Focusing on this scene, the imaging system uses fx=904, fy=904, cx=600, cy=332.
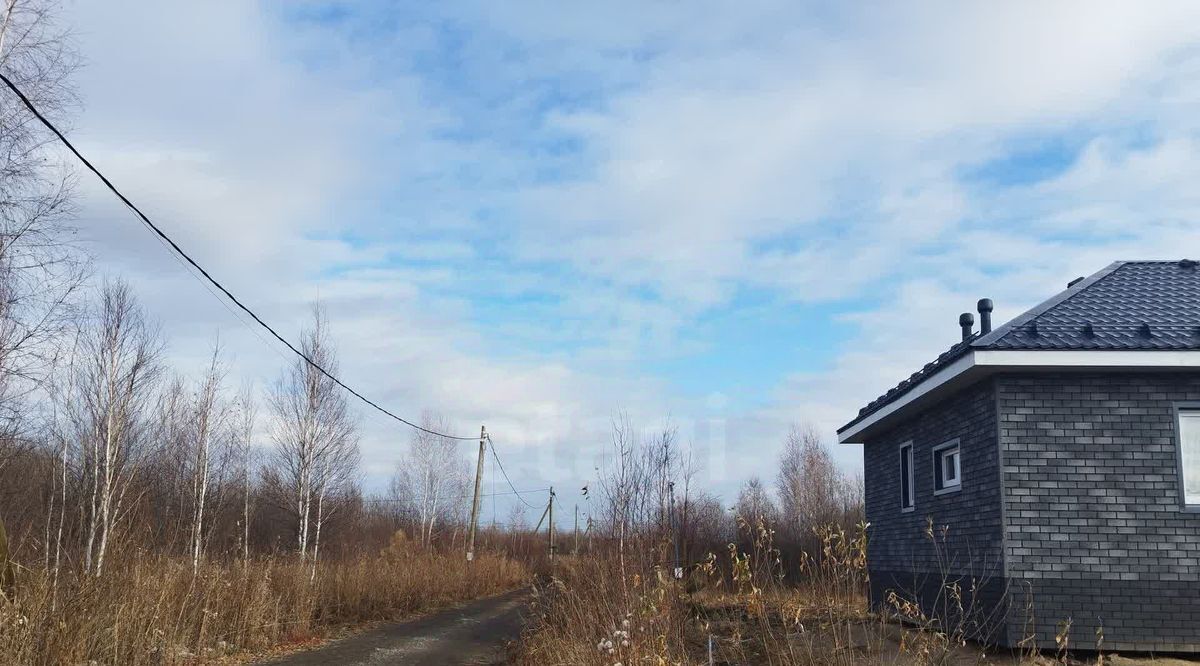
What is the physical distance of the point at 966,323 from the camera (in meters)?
14.0

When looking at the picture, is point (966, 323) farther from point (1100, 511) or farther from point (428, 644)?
point (428, 644)

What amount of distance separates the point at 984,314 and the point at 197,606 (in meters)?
11.2

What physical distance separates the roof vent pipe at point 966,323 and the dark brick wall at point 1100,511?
386 cm

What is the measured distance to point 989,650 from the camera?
33.4 feet

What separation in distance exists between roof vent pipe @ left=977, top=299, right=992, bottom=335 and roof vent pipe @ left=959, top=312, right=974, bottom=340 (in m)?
0.85

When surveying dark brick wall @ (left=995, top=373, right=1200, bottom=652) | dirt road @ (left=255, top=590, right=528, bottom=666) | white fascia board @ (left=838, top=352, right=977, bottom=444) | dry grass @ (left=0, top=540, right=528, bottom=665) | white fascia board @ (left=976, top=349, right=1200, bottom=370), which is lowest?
dirt road @ (left=255, top=590, right=528, bottom=666)

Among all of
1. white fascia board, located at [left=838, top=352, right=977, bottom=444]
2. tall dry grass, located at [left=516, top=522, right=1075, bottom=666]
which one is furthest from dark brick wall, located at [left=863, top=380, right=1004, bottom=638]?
tall dry grass, located at [left=516, top=522, right=1075, bottom=666]

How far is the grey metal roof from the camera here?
32.5ft

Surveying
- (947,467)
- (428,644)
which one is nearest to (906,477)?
(947,467)

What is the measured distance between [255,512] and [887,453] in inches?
865

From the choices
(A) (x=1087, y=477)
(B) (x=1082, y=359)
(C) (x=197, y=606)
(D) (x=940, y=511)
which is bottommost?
(C) (x=197, y=606)

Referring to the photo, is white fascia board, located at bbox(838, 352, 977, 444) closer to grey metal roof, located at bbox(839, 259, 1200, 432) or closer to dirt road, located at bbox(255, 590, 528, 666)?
grey metal roof, located at bbox(839, 259, 1200, 432)

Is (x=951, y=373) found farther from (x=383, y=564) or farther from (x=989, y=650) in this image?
(x=383, y=564)

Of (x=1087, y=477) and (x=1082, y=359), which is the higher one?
(x=1082, y=359)
